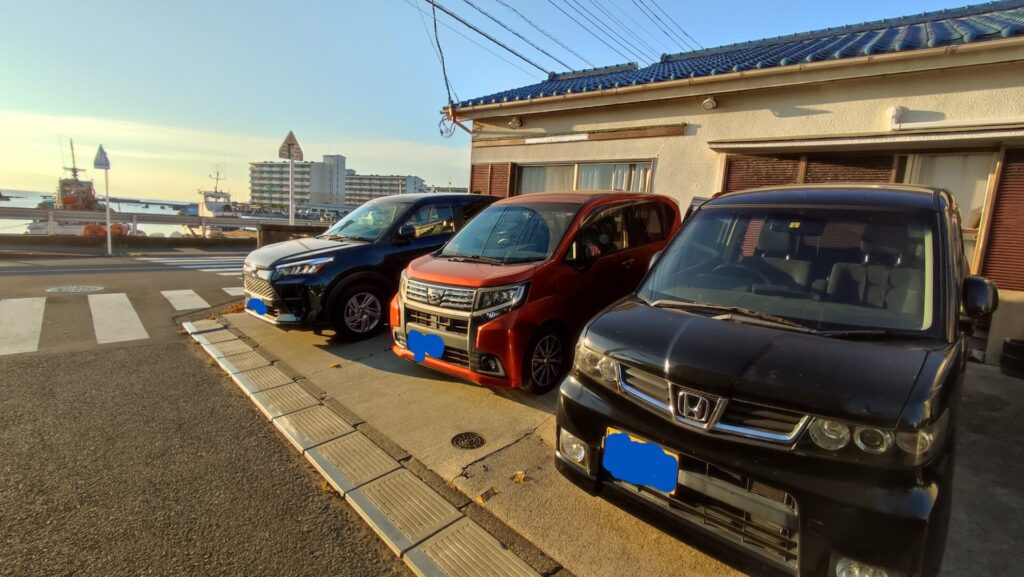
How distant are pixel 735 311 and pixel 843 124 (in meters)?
4.89

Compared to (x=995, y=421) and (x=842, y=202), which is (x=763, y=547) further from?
(x=995, y=421)

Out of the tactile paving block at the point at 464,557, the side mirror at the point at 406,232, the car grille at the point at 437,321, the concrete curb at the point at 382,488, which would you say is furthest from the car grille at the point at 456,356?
the side mirror at the point at 406,232

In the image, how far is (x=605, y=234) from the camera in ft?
14.8

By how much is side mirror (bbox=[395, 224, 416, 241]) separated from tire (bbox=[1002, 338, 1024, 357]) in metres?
6.60

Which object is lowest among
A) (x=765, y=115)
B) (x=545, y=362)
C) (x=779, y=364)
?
(x=545, y=362)

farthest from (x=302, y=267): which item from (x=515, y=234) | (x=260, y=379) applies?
(x=515, y=234)

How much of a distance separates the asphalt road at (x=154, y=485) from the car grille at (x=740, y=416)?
145cm

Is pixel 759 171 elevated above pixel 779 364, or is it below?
above

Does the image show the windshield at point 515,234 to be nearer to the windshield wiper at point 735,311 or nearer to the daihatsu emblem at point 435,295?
the daihatsu emblem at point 435,295

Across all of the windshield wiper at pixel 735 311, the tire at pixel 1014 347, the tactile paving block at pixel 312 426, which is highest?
the windshield wiper at pixel 735 311

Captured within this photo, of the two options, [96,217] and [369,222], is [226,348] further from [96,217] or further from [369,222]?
[96,217]

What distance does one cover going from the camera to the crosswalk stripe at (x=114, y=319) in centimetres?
547

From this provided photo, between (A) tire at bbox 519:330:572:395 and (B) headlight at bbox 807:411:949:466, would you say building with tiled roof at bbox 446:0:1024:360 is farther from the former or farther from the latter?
(B) headlight at bbox 807:411:949:466

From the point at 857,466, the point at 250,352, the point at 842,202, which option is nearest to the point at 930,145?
the point at 842,202
